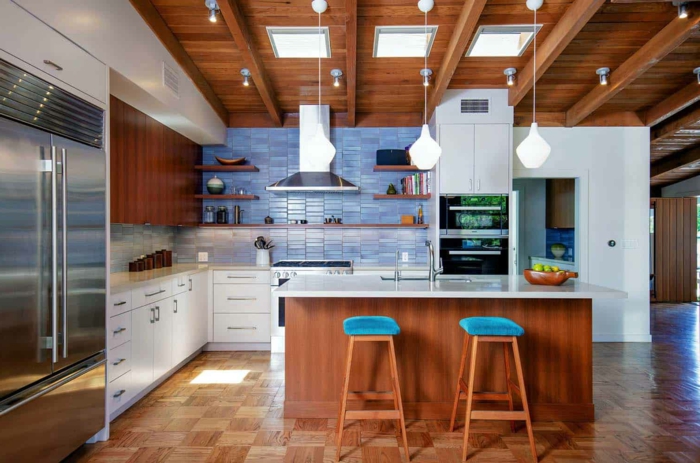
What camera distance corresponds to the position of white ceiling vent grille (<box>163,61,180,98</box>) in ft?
11.3

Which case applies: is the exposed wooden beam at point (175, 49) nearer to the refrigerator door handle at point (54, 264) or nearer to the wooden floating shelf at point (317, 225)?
the wooden floating shelf at point (317, 225)

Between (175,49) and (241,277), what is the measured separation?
7.50 feet

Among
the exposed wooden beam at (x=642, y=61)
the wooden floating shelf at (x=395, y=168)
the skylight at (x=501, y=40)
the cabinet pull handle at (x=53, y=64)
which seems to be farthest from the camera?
Answer: the wooden floating shelf at (x=395, y=168)

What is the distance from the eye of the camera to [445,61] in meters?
3.84

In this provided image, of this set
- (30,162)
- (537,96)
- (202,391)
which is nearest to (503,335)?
(202,391)

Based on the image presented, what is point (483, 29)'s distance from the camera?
3514mm

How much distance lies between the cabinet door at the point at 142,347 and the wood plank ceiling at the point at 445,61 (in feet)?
7.29

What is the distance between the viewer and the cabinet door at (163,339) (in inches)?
133

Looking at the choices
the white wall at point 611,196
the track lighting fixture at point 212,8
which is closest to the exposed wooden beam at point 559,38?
the white wall at point 611,196

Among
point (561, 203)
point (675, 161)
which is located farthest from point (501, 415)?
point (675, 161)

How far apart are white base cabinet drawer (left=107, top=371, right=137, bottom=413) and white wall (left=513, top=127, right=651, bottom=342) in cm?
439

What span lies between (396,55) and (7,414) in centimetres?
372

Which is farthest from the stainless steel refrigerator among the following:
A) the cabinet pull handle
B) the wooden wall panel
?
the wooden wall panel

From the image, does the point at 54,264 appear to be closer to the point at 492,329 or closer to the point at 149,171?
the point at 149,171
